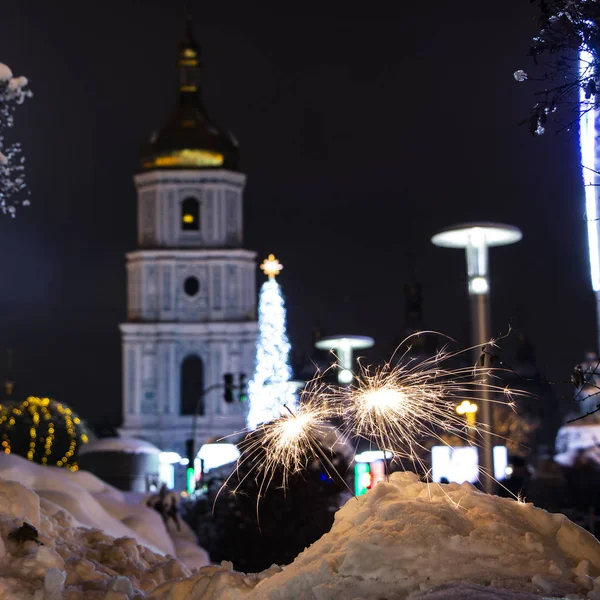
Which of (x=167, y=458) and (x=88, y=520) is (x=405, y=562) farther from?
(x=167, y=458)

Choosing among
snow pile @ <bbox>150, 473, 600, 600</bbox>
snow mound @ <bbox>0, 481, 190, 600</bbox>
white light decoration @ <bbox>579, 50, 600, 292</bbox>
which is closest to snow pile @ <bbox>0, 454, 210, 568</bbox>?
snow mound @ <bbox>0, 481, 190, 600</bbox>

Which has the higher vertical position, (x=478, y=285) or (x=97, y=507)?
(x=478, y=285)

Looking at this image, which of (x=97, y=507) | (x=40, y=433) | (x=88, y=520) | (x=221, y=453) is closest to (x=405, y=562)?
(x=88, y=520)

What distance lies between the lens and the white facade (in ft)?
235

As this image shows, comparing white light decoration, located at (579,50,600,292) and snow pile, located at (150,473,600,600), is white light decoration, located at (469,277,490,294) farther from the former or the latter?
snow pile, located at (150,473,600,600)

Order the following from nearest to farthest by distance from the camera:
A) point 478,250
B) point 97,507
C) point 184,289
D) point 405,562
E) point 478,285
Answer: point 405,562 < point 478,285 < point 478,250 < point 97,507 < point 184,289

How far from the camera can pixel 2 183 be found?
17.0m

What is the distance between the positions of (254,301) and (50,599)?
62.9 m

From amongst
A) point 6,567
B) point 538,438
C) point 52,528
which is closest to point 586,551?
point 6,567

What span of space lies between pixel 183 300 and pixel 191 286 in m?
1.05

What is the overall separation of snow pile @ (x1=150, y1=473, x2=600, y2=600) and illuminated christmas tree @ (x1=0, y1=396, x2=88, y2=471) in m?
A: 33.2

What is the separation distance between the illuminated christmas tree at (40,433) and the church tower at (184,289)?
92.9 feet

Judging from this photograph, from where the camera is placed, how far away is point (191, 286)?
240ft

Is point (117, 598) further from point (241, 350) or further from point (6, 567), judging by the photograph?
point (241, 350)
